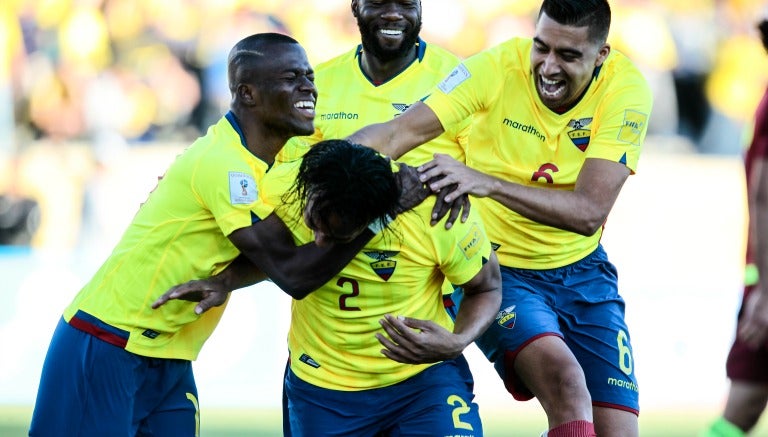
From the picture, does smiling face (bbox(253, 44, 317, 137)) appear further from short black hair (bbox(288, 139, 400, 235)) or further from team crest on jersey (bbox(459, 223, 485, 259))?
team crest on jersey (bbox(459, 223, 485, 259))

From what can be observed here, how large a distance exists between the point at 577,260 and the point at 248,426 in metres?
3.41

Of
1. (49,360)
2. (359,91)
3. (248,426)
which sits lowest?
(248,426)

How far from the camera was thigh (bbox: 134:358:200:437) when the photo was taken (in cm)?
449

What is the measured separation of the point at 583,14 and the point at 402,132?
83 cm

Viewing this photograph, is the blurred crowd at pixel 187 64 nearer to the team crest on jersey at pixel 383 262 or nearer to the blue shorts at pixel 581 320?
the blue shorts at pixel 581 320

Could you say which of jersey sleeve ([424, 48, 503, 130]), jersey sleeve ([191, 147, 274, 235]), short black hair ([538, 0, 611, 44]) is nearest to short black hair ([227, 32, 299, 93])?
jersey sleeve ([191, 147, 274, 235])

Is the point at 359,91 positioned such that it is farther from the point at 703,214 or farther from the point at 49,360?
the point at 703,214

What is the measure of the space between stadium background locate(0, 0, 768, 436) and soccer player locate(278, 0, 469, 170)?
5240 mm

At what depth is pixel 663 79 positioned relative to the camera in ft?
37.9

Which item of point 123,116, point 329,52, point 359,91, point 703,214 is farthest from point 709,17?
point 359,91

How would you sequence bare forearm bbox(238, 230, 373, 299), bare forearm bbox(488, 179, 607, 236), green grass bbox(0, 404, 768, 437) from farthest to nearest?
green grass bbox(0, 404, 768, 437) < bare forearm bbox(488, 179, 607, 236) < bare forearm bbox(238, 230, 373, 299)

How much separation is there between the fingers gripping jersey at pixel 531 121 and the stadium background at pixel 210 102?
5.53 m

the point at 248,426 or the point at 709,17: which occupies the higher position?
the point at 709,17

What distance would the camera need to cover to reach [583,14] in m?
4.72
